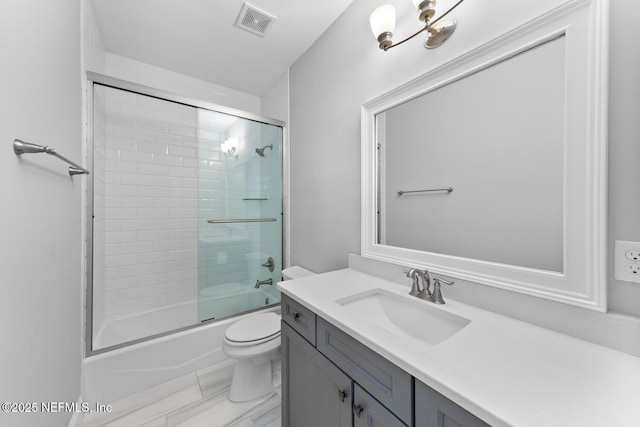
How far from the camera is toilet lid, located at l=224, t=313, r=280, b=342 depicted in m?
1.45

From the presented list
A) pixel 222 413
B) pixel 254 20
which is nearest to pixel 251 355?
pixel 222 413

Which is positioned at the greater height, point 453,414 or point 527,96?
point 527,96

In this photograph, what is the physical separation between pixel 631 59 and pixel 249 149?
2.17 m

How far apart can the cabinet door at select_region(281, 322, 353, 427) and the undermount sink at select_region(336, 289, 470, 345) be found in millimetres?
232

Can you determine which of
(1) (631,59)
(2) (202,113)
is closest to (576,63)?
(1) (631,59)

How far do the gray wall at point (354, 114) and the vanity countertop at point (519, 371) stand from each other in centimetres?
19

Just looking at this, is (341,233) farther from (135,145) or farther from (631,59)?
(135,145)

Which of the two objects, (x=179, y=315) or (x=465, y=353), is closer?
(x=465, y=353)

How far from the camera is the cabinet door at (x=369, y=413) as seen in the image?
646 millimetres

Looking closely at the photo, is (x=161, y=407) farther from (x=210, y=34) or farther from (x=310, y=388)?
(x=210, y=34)

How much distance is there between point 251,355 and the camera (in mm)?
1372

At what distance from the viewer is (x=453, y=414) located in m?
0.50

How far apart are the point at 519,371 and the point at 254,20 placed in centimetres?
221

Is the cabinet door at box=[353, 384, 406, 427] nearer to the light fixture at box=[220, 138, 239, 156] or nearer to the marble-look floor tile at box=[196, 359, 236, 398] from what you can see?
the marble-look floor tile at box=[196, 359, 236, 398]
